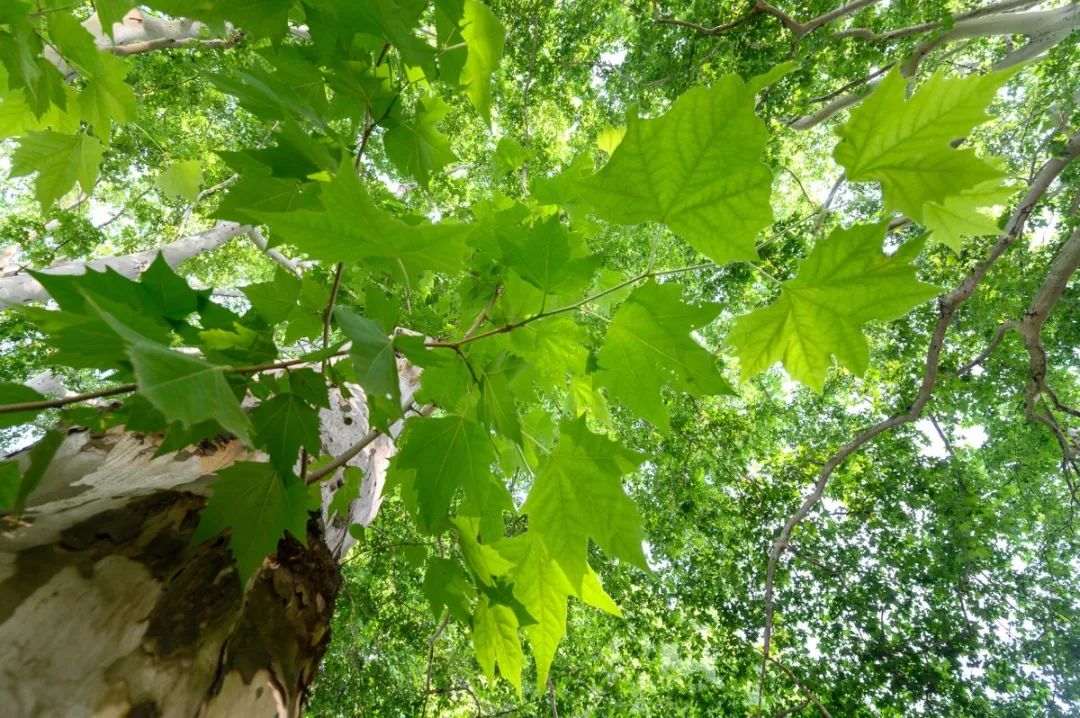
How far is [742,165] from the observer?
574 millimetres

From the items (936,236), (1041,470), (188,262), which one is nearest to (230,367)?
(936,236)

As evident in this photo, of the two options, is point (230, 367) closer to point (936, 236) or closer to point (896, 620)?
point (936, 236)

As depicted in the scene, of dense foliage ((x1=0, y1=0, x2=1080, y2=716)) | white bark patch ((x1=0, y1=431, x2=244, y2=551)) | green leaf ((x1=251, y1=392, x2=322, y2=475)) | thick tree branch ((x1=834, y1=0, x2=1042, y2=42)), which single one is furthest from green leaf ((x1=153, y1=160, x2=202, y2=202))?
thick tree branch ((x1=834, y1=0, x2=1042, y2=42))

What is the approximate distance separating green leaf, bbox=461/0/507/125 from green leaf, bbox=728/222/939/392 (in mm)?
555

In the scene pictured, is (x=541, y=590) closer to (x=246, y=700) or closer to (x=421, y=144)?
(x=246, y=700)

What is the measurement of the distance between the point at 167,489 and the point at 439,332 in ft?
3.64

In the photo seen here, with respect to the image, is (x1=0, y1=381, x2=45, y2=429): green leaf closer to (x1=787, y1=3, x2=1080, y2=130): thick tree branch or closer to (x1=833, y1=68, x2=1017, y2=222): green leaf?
(x1=833, y1=68, x2=1017, y2=222): green leaf

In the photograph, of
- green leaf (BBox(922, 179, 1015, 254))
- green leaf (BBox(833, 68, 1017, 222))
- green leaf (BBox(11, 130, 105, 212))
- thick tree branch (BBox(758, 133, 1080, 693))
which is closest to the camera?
green leaf (BBox(833, 68, 1017, 222))

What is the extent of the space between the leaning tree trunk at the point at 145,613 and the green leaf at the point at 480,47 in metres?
0.76

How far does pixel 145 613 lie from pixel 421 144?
2.59 feet

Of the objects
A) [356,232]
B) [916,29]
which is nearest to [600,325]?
[356,232]

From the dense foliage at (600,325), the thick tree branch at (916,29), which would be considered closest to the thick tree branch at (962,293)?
the dense foliage at (600,325)

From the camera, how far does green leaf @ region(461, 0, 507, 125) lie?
0.76m

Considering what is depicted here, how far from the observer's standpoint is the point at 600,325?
10.7 feet
